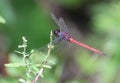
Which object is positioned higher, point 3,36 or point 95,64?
point 3,36

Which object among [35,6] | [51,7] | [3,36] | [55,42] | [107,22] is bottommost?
[55,42]

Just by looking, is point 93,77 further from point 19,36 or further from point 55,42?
point 55,42

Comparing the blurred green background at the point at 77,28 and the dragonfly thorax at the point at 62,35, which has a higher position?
the blurred green background at the point at 77,28

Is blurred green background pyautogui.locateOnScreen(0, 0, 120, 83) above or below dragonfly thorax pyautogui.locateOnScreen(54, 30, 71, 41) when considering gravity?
above

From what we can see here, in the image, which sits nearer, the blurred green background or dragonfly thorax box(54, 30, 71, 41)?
dragonfly thorax box(54, 30, 71, 41)

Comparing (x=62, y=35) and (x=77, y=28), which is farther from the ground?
(x=77, y=28)

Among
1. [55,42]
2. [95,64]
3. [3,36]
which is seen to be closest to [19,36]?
[3,36]

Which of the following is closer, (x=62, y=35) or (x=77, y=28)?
(x=62, y=35)

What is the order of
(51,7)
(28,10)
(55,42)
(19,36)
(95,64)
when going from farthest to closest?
(51,7), (28,10), (19,36), (95,64), (55,42)
